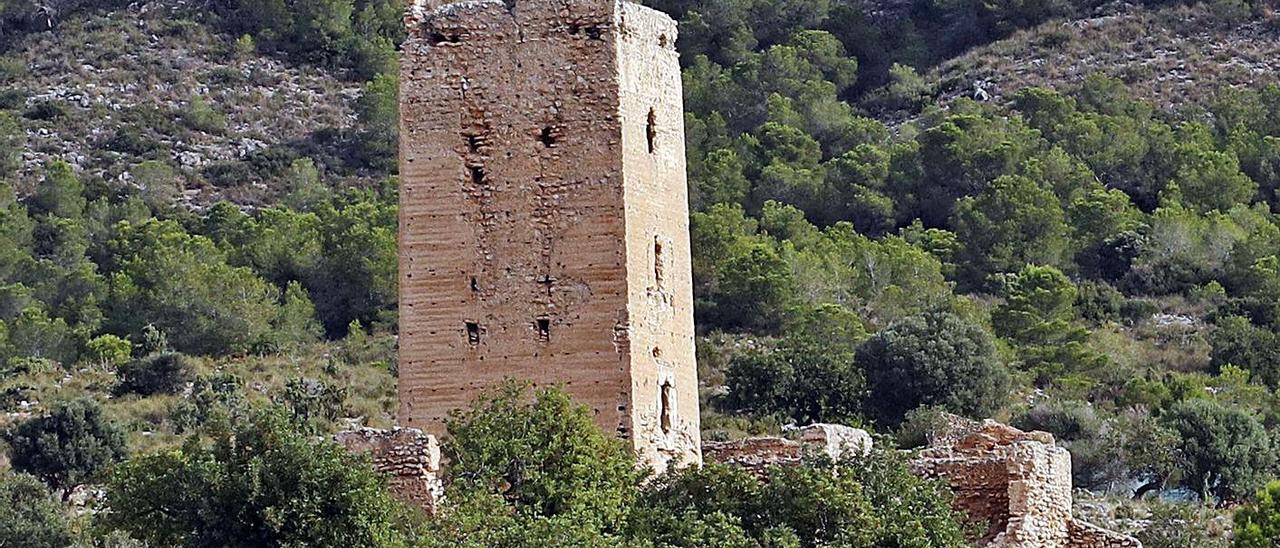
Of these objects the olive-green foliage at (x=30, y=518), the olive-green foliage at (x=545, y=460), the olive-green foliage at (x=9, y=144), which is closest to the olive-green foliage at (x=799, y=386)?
the olive-green foliage at (x=30, y=518)

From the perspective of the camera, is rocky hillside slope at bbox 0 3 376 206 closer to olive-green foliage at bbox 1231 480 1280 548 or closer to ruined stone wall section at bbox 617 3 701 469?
olive-green foliage at bbox 1231 480 1280 548

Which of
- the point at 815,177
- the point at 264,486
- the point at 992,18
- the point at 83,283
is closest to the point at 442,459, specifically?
the point at 264,486

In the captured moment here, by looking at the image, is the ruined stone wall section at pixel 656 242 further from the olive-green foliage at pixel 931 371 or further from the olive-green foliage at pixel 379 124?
the olive-green foliage at pixel 379 124

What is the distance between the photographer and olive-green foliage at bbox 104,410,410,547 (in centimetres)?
2295

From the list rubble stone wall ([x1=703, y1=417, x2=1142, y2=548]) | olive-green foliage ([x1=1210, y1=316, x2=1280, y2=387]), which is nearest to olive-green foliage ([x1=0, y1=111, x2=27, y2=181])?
olive-green foliage ([x1=1210, y1=316, x2=1280, y2=387])

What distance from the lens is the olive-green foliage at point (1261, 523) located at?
92.8ft

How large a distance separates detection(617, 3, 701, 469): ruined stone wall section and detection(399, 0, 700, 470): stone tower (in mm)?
20

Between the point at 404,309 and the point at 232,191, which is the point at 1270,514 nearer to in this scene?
the point at 404,309

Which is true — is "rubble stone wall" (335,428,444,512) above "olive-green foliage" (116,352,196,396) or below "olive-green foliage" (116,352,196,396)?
above

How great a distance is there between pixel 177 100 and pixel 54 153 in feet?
14.5

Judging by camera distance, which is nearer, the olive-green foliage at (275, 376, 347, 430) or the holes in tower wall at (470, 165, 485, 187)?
the holes in tower wall at (470, 165, 485, 187)

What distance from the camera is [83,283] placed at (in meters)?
61.3

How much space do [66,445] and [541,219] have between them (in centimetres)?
2200

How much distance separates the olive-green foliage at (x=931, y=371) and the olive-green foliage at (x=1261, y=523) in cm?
1740
